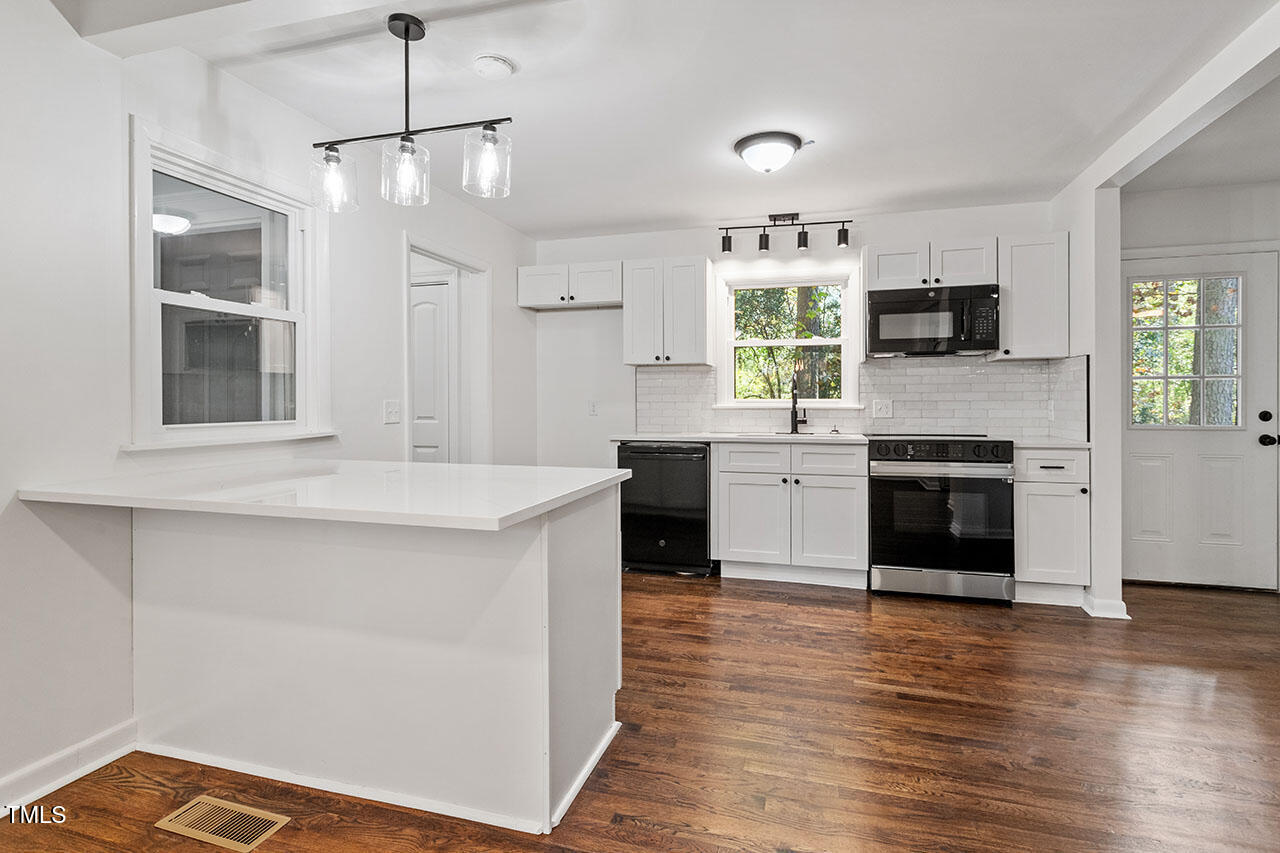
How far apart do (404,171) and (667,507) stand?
8.94ft

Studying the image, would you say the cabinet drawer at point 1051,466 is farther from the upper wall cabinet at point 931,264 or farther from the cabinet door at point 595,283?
the cabinet door at point 595,283

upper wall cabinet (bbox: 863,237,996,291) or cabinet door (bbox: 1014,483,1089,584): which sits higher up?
upper wall cabinet (bbox: 863,237,996,291)

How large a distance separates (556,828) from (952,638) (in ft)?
7.24

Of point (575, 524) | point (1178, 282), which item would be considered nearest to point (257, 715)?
point (575, 524)

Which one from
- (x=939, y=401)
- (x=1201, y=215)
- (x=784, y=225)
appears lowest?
(x=939, y=401)

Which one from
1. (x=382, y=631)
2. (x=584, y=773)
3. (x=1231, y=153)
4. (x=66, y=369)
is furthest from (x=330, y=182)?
(x=1231, y=153)

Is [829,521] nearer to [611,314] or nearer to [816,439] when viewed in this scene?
[816,439]

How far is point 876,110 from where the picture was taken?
2.81 m

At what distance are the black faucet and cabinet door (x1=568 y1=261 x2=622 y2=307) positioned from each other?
1.36m

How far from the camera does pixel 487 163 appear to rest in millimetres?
2055

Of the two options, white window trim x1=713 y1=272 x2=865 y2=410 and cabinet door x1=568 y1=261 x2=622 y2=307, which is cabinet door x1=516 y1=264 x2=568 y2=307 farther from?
white window trim x1=713 y1=272 x2=865 y2=410

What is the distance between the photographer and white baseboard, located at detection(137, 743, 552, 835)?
66.3 inches

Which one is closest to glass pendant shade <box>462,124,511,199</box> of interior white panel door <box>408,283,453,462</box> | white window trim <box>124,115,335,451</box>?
white window trim <box>124,115,335,451</box>

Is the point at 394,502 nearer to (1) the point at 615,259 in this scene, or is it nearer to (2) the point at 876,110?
(2) the point at 876,110
